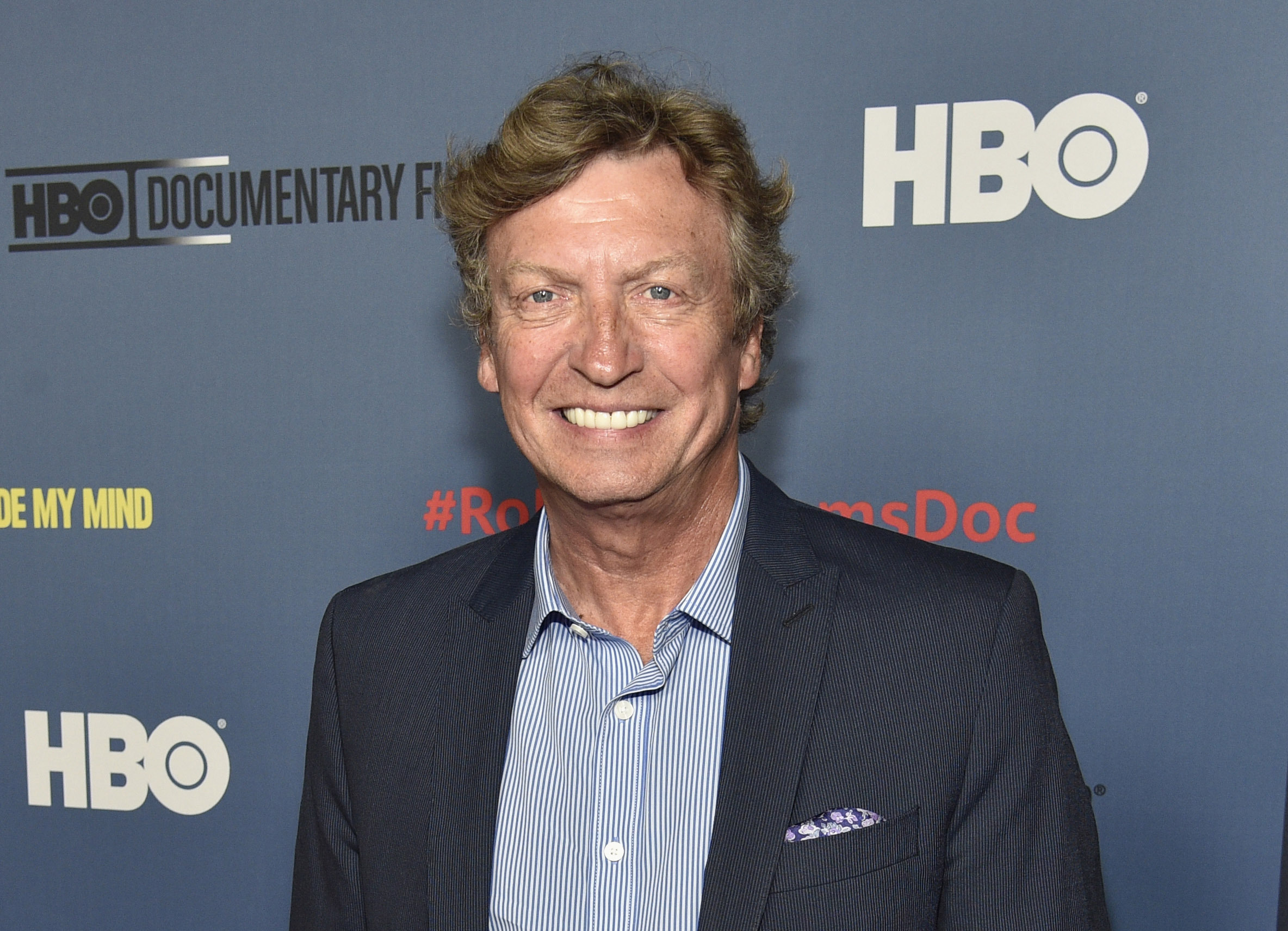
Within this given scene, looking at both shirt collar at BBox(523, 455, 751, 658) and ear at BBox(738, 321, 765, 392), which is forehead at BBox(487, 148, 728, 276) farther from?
shirt collar at BBox(523, 455, 751, 658)

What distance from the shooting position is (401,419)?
1.73 meters

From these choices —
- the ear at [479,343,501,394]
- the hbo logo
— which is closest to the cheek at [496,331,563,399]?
the ear at [479,343,501,394]

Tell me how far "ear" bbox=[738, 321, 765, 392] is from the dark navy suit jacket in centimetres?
14

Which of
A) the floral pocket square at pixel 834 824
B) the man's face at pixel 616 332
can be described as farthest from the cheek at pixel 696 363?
the floral pocket square at pixel 834 824

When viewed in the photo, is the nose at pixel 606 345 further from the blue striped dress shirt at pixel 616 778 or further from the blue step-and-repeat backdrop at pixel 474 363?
the blue step-and-repeat backdrop at pixel 474 363

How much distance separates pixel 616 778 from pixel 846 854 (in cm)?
23

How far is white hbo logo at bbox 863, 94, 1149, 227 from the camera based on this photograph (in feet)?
4.82

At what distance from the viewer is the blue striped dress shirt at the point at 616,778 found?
3.30 feet

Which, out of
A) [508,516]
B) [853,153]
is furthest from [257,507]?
[853,153]

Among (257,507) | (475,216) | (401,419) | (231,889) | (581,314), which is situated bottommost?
(231,889)

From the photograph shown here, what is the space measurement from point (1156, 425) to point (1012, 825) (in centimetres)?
74

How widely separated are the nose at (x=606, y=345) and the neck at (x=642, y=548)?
134mm

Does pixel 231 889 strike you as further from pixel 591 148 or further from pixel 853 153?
pixel 853 153

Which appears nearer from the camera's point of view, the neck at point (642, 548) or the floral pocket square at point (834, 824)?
the floral pocket square at point (834, 824)
